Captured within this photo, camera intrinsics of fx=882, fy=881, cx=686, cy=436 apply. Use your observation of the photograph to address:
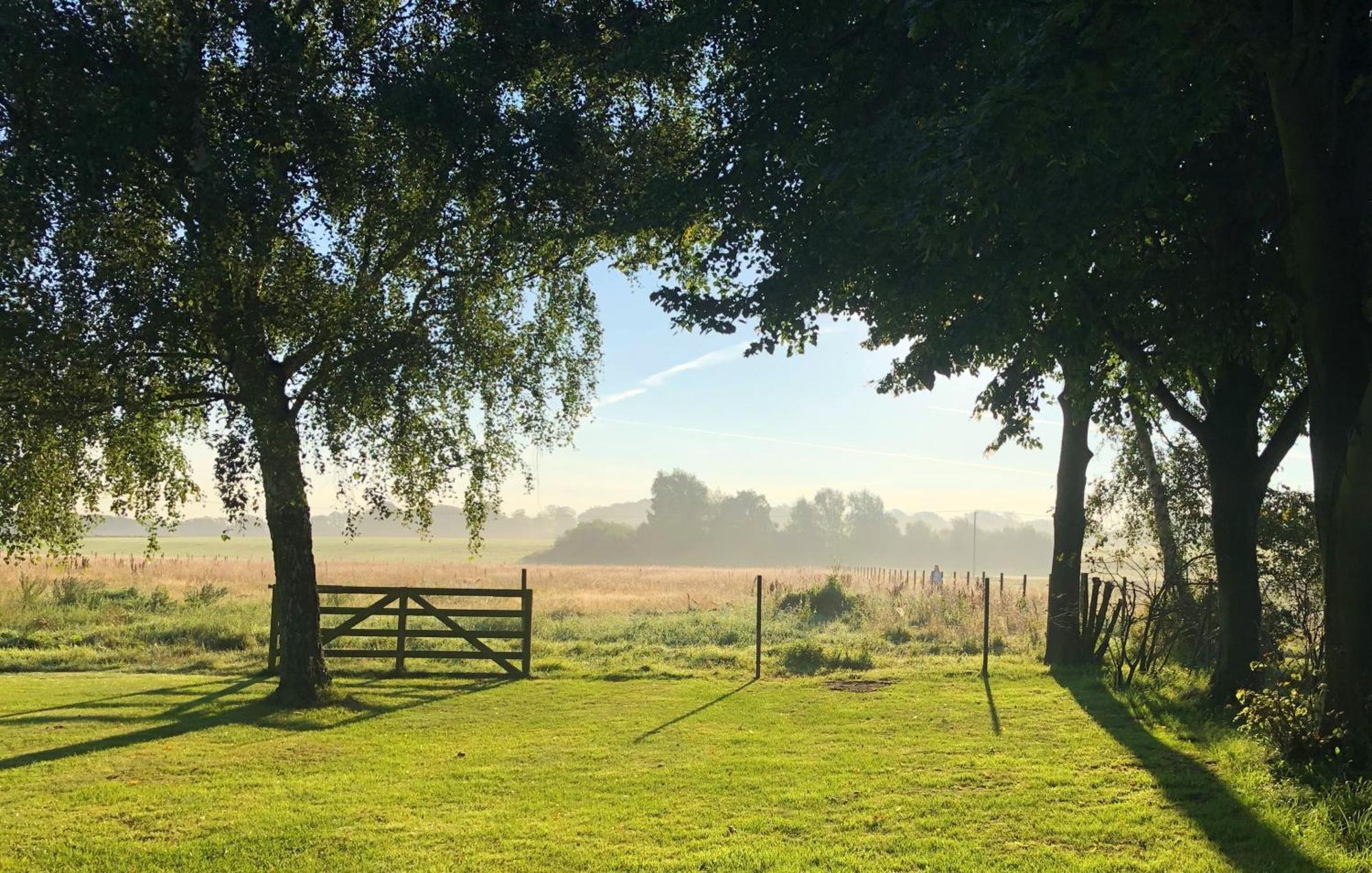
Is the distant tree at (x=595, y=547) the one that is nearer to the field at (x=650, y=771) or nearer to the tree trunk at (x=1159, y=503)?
the tree trunk at (x=1159, y=503)

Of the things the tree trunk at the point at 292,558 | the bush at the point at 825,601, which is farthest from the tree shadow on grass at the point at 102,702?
the bush at the point at 825,601

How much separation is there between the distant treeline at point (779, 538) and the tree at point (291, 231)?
405 feet

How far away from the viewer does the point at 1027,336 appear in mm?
12133

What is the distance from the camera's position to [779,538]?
16600 cm

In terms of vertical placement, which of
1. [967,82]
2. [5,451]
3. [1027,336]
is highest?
[967,82]

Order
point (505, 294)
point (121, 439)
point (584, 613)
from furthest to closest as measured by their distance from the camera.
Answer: point (584, 613), point (505, 294), point (121, 439)

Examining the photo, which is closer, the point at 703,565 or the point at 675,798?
the point at 675,798

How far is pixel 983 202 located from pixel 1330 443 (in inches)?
163

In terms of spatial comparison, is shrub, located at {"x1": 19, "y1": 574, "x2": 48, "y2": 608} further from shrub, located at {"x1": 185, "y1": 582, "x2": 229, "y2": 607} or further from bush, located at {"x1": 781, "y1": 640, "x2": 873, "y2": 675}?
bush, located at {"x1": 781, "y1": 640, "x2": 873, "y2": 675}

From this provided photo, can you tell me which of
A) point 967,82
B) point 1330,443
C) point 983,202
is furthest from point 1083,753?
point 967,82

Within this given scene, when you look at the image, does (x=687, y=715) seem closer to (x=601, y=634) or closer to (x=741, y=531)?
(x=601, y=634)

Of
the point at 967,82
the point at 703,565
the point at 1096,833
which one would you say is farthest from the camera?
the point at 703,565

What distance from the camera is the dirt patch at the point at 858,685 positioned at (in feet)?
49.0

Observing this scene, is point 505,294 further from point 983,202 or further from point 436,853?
point 436,853
